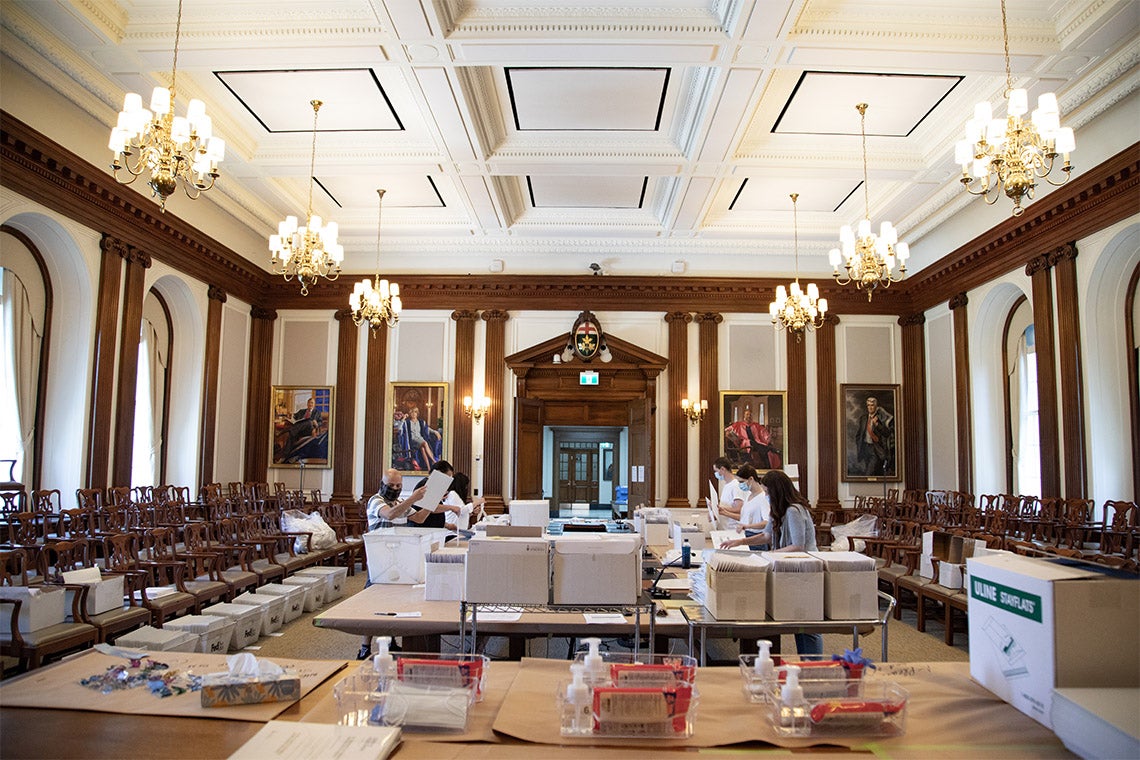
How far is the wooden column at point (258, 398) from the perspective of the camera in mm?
14438

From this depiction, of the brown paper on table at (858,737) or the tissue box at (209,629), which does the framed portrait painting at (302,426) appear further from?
the brown paper on table at (858,737)

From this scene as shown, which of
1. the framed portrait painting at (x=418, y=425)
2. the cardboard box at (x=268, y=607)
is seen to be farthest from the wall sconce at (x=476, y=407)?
the cardboard box at (x=268, y=607)

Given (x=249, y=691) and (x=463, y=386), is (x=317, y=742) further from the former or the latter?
(x=463, y=386)

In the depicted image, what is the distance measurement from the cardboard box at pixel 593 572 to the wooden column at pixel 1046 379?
29.9 feet

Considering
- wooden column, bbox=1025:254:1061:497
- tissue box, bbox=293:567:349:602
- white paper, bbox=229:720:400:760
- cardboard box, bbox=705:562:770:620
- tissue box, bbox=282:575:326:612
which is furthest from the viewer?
wooden column, bbox=1025:254:1061:497

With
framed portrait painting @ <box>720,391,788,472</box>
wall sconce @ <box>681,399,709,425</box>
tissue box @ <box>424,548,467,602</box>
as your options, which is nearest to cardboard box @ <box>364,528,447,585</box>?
tissue box @ <box>424,548,467,602</box>

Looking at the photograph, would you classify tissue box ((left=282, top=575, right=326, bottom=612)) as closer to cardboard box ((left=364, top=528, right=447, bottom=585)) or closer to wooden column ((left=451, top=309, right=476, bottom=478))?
cardboard box ((left=364, top=528, right=447, bottom=585))

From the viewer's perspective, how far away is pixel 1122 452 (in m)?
9.25

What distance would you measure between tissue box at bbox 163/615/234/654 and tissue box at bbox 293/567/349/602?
2.52 m

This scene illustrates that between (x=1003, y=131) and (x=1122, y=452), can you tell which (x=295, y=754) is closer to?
(x=1003, y=131)

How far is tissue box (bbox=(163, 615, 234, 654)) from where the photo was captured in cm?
591

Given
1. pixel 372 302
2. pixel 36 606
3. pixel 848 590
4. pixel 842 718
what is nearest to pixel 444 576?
pixel 848 590

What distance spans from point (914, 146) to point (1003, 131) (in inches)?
180

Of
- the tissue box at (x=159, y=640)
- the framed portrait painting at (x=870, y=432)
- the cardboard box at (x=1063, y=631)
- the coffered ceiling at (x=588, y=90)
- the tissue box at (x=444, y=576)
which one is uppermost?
the coffered ceiling at (x=588, y=90)
